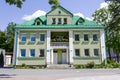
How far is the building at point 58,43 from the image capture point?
35125 mm

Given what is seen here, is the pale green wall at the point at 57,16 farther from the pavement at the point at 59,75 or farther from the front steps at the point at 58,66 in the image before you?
the pavement at the point at 59,75

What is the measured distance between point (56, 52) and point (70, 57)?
3070mm

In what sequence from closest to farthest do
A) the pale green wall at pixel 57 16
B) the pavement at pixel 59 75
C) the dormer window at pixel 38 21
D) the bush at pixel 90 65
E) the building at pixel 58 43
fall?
the pavement at pixel 59 75, the bush at pixel 90 65, the building at pixel 58 43, the pale green wall at pixel 57 16, the dormer window at pixel 38 21

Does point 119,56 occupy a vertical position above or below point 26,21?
below

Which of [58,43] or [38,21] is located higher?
[38,21]

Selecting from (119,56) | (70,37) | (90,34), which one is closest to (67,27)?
(70,37)

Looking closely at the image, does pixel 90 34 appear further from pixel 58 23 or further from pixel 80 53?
pixel 58 23

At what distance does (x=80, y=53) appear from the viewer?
3556cm

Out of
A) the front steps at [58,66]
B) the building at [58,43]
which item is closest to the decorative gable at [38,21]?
the building at [58,43]

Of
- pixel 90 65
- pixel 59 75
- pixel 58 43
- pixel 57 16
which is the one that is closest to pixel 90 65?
pixel 90 65

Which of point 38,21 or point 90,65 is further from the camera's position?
point 38,21

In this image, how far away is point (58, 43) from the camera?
3572 cm

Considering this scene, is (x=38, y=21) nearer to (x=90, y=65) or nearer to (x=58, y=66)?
(x=58, y=66)

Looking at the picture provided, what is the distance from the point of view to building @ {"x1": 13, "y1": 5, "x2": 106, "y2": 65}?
35.1m
